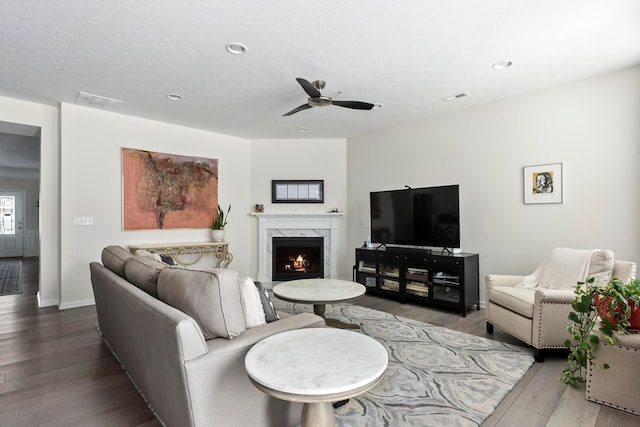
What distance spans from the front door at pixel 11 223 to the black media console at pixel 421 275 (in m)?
10.3

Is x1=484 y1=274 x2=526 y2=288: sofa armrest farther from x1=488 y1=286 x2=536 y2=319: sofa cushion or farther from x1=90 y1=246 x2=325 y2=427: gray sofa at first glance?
x1=90 y1=246 x2=325 y2=427: gray sofa

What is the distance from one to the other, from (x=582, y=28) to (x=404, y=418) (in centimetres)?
308

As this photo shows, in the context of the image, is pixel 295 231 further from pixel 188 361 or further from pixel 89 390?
pixel 188 361

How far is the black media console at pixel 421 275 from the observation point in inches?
158

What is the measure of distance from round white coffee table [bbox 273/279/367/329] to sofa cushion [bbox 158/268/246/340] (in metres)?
1.36

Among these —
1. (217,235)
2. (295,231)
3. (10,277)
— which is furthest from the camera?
(10,277)

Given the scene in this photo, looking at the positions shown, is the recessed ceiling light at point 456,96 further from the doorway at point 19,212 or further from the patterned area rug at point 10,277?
the doorway at point 19,212

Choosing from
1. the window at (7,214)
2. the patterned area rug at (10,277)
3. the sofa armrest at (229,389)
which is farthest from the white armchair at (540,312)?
the window at (7,214)

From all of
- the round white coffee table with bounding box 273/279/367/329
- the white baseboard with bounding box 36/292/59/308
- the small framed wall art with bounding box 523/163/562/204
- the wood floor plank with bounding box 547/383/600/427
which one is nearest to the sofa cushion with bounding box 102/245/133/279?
the round white coffee table with bounding box 273/279/367/329

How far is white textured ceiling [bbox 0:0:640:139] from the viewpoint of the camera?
92.0 inches

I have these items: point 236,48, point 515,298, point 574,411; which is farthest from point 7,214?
point 574,411

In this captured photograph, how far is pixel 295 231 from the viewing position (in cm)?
601

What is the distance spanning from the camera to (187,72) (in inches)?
131

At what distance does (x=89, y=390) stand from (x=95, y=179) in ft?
10.4
